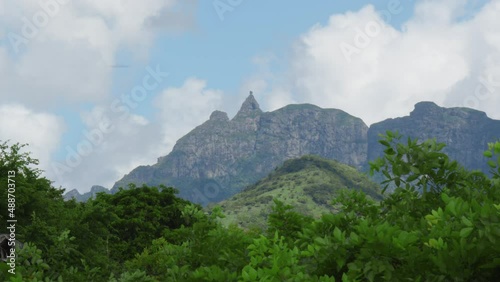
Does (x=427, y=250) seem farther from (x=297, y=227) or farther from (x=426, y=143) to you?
(x=297, y=227)

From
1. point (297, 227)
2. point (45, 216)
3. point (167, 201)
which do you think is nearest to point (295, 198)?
point (167, 201)

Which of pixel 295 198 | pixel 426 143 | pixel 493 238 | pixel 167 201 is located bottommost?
pixel 493 238

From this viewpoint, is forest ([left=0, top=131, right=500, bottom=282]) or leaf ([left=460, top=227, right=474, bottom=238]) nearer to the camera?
leaf ([left=460, top=227, right=474, bottom=238])

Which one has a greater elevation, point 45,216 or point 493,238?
point 45,216

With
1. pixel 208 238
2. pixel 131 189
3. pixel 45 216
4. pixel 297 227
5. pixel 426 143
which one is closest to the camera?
pixel 426 143

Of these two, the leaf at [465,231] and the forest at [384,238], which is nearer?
the leaf at [465,231]

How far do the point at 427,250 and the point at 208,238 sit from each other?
2.69 m

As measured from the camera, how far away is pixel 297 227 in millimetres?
5727

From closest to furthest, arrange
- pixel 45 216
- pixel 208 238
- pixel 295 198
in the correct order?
1. pixel 208 238
2. pixel 45 216
3. pixel 295 198

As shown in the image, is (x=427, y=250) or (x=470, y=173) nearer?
(x=427, y=250)

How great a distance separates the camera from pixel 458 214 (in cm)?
325

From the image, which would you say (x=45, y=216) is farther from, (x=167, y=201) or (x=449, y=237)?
(x=449, y=237)

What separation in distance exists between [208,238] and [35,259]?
7.10 ft

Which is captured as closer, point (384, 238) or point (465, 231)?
point (465, 231)
